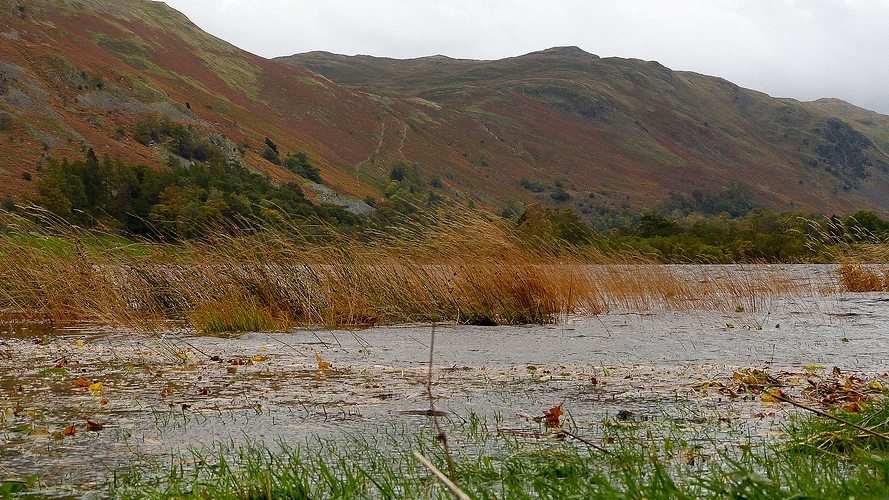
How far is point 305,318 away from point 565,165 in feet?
493

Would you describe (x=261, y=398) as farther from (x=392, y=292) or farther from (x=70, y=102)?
(x=70, y=102)

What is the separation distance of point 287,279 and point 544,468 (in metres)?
9.28

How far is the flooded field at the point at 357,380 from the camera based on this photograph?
4.46 metres

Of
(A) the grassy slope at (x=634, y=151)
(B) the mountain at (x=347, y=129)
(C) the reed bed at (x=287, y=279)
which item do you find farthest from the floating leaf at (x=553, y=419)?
(A) the grassy slope at (x=634, y=151)

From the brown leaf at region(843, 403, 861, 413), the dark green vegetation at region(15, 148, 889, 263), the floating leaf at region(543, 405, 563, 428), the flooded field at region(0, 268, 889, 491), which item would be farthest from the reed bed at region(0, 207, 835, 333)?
the brown leaf at region(843, 403, 861, 413)

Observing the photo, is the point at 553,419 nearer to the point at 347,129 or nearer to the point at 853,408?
the point at 853,408

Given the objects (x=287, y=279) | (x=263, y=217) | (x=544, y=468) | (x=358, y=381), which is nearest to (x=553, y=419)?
(x=544, y=468)

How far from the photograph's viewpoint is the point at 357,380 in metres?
6.46

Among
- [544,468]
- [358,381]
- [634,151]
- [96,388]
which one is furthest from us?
[634,151]

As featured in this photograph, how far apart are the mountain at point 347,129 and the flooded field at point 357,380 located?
4807cm

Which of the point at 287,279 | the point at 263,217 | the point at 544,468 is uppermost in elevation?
the point at 263,217

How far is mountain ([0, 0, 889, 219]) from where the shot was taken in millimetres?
80062

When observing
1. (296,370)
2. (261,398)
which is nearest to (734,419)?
(261,398)

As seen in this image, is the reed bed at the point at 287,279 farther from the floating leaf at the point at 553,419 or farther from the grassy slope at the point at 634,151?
the grassy slope at the point at 634,151
